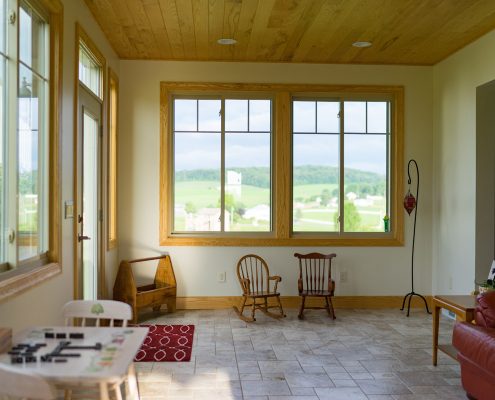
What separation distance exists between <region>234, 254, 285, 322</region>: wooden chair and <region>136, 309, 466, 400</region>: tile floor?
0.15 m

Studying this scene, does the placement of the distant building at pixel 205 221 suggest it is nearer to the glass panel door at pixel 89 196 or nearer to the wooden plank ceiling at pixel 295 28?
the glass panel door at pixel 89 196

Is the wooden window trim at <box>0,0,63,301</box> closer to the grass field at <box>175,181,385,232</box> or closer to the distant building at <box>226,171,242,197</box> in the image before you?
the grass field at <box>175,181,385,232</box>

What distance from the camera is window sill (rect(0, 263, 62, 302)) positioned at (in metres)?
3.13

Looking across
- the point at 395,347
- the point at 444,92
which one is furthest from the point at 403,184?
the point at 395,347

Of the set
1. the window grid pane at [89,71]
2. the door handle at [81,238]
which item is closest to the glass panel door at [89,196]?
the door handle at [81,238]

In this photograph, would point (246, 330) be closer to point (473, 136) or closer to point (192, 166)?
point (192, 166)

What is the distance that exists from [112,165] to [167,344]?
238cm

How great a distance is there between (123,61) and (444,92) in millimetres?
3825

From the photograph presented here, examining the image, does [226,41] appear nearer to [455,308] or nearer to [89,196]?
[89,196]

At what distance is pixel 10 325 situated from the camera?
3.21 meters

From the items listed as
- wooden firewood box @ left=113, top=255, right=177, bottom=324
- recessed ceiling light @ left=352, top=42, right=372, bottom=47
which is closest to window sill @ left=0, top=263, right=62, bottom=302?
wooden firewood box @ left=113, top=255, right=177, bottom=324

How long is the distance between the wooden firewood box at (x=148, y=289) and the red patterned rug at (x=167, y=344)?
15.3 inches

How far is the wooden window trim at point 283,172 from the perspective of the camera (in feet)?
22.7

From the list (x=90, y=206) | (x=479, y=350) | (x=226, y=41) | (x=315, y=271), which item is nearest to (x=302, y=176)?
(x=315, y=271)
